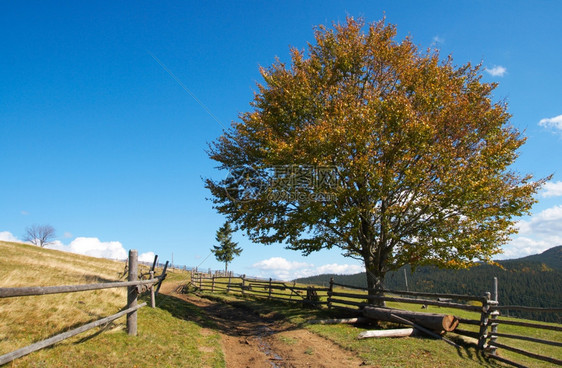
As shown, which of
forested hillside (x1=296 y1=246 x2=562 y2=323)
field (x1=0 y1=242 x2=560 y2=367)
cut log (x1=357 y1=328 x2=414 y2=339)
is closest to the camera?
field (x1=0 y1=242 x2=560 y2=367)

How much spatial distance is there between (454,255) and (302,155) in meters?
8.55

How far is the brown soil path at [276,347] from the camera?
32.1 feet

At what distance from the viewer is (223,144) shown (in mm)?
20906

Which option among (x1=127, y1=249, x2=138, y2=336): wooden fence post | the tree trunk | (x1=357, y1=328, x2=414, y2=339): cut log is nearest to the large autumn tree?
the tree trunk

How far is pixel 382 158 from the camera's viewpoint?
50.6 ft

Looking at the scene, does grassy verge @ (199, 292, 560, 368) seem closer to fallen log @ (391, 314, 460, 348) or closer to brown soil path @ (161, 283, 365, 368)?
fallen log @ (391, 314, 460, 348)

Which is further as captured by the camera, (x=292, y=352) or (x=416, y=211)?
(x=416, y=211)

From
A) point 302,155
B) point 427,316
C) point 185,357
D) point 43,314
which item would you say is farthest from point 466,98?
point 43,314

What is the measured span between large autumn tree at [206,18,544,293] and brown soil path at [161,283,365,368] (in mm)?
4714

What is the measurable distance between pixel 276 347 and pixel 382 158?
956cm

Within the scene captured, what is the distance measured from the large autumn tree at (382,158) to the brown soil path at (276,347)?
4.71 m

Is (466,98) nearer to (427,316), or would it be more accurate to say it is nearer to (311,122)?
(311,122)

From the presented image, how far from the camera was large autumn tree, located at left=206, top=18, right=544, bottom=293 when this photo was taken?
1472 cm

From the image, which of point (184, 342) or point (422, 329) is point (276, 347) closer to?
point (184, 342)
